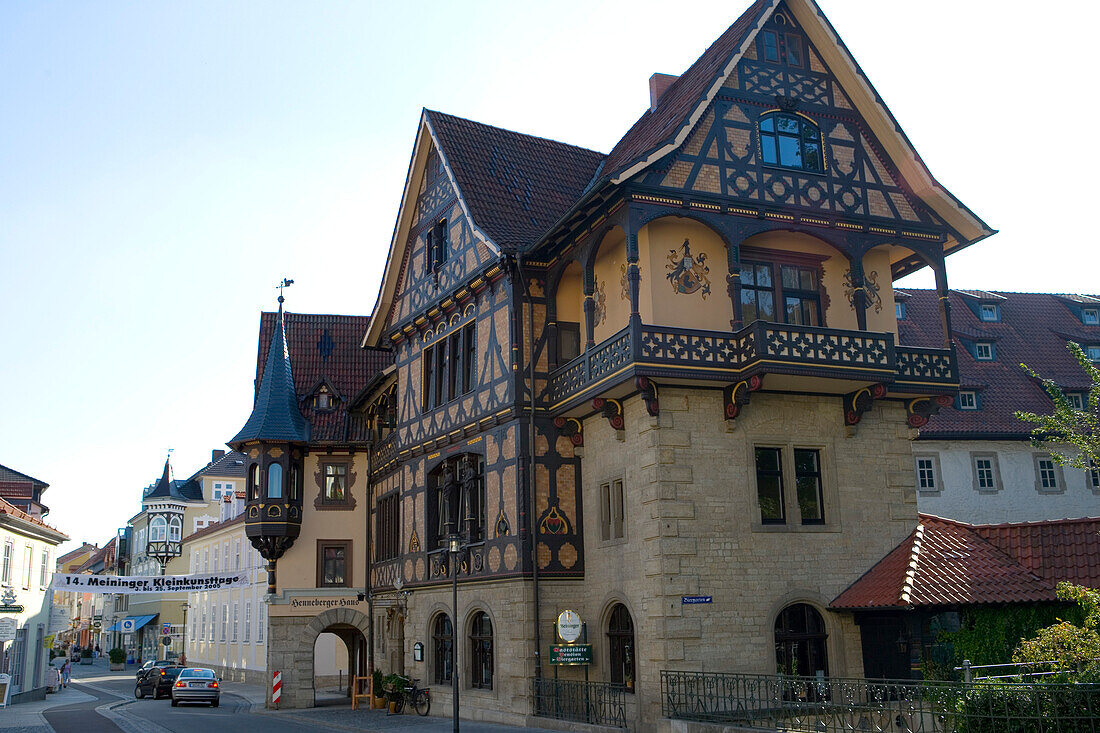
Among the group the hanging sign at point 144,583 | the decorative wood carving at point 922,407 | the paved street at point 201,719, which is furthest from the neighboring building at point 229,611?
the decorative wood carving at point 922,407

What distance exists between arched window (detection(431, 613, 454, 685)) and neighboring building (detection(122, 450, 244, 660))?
1950 inches

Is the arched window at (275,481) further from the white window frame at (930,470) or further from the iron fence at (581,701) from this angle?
the white window frame at (930,470)

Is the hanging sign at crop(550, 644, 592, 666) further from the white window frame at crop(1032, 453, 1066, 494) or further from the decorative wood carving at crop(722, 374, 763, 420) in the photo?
the white window frame at crop(1032, 453, 1066, 494)

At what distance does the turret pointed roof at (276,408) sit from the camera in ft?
112

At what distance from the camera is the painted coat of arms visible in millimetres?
21094

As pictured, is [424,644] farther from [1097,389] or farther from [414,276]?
[1097,389]

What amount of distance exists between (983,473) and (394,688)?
855 inches

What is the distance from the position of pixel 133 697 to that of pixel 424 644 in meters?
22.3

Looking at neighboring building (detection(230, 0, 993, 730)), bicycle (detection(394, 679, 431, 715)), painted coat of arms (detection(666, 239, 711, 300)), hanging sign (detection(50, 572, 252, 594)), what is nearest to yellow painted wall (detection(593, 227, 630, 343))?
neighboring building (detection(230, 0, 993, 730))

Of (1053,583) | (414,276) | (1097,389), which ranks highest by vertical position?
(414,276)

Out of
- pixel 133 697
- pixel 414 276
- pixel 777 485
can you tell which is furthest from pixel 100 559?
pixel 777 485

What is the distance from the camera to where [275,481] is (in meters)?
34.1

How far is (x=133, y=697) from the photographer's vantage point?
43531mm

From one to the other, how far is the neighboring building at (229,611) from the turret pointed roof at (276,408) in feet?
33.4
